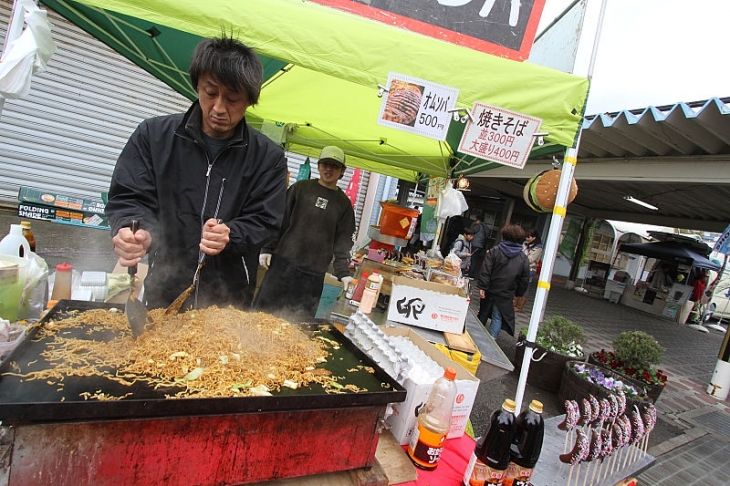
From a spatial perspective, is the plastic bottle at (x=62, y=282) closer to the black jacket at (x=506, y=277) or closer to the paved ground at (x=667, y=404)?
the paved ground at (x=667, y=404)

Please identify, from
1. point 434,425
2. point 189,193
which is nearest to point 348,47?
point 189,193

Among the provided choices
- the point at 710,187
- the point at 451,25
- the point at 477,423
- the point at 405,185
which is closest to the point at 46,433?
the point at 451,25

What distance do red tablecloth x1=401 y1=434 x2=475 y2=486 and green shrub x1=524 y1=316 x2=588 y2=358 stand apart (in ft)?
15.3

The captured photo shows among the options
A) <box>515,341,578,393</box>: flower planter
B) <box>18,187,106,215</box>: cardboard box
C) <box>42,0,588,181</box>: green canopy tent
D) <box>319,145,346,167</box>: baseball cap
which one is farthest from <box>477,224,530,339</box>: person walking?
<box>18,187,106,215</box>: cardboard box

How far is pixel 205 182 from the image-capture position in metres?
2.09

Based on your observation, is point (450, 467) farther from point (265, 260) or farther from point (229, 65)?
point (265, 260)

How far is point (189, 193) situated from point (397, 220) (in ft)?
14.9

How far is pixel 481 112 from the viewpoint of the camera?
261 centimetres

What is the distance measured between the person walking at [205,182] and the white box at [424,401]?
47.4 inches

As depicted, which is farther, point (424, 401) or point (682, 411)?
point (682, 411)

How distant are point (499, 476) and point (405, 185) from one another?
13356 millimetres

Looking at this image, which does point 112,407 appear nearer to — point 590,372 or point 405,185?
point 590,372

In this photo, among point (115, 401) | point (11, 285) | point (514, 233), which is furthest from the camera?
point (514, 233)

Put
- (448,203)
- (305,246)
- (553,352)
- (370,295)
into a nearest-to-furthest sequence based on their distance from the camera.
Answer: (370,295)
(305,246)
(553,352)
(448,203)
